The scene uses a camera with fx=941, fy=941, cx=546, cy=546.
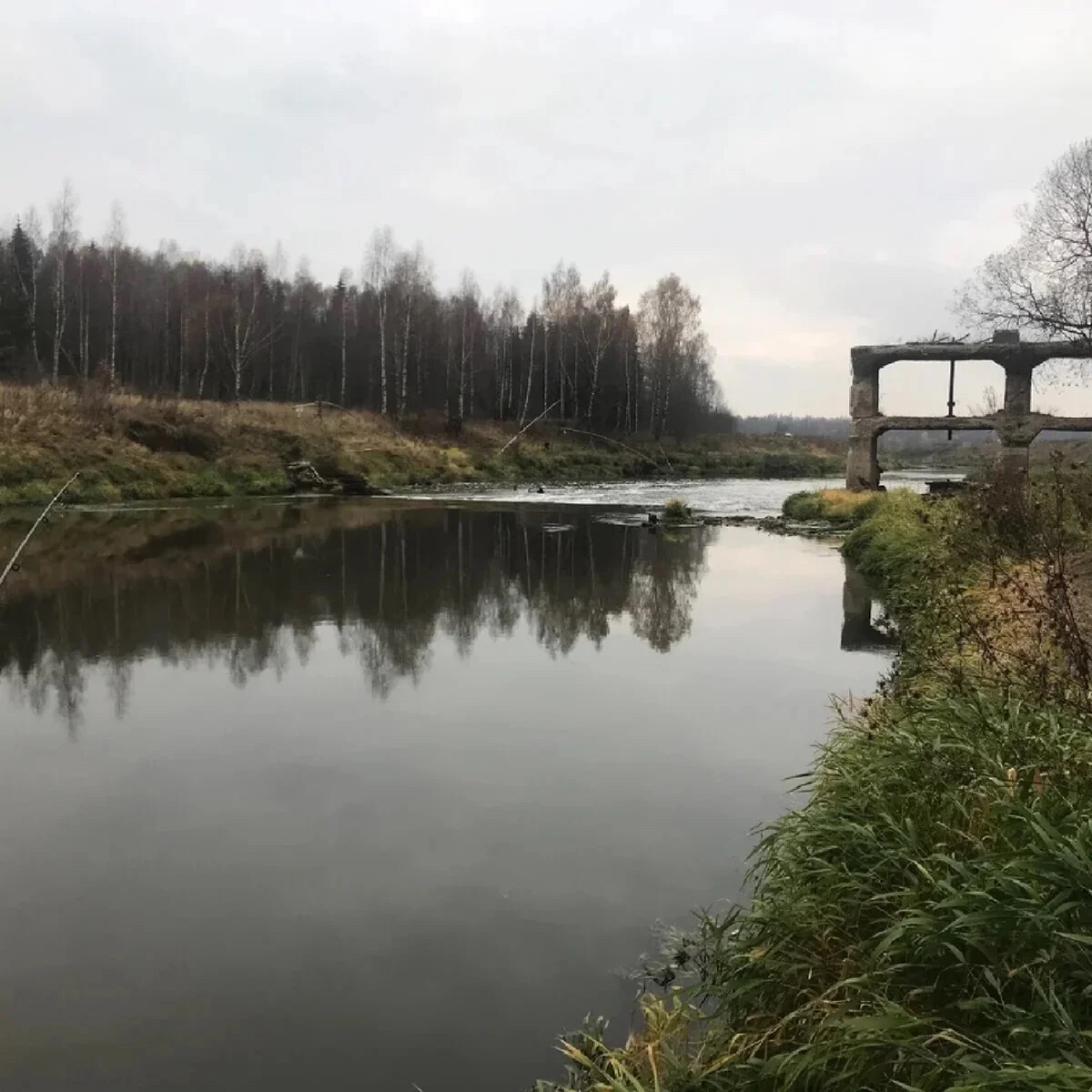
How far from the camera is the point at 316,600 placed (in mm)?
14133

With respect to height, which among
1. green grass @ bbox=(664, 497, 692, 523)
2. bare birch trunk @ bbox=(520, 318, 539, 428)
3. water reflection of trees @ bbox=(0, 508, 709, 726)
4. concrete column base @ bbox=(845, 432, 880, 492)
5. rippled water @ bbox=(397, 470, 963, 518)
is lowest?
water reflection of trees @ bbox=(0, 508, 709, 726)

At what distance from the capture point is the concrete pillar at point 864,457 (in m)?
31.9

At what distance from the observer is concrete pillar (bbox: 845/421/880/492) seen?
105 feet

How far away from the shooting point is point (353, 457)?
42.5m

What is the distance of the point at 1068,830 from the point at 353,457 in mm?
40750

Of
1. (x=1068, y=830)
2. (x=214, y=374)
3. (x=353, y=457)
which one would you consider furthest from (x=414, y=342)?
(x=1068, y=830)

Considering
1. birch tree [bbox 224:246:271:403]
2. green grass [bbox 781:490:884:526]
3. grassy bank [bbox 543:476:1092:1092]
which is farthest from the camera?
birch tree [bbox 224:246:271:403]

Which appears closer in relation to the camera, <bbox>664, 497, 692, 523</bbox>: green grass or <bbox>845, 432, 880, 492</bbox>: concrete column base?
<bbox>664, 497, 692, 523</bbox>: green grass

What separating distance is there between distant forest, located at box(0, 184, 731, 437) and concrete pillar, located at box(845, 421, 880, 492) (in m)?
28.6

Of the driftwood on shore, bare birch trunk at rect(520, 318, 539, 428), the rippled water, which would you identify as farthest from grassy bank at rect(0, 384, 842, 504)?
the rippled water

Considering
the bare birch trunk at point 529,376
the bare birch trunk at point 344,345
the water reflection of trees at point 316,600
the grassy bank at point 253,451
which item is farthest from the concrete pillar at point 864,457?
the bare birch trunk at point 344,345

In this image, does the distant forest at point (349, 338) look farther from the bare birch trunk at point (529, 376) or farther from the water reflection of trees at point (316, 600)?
the water reflection of trees at point (316, 600)

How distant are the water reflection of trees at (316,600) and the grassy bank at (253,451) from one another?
9319mm

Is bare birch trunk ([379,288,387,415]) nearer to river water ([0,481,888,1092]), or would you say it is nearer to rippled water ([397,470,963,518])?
rippled water ([397,470,963,518])
